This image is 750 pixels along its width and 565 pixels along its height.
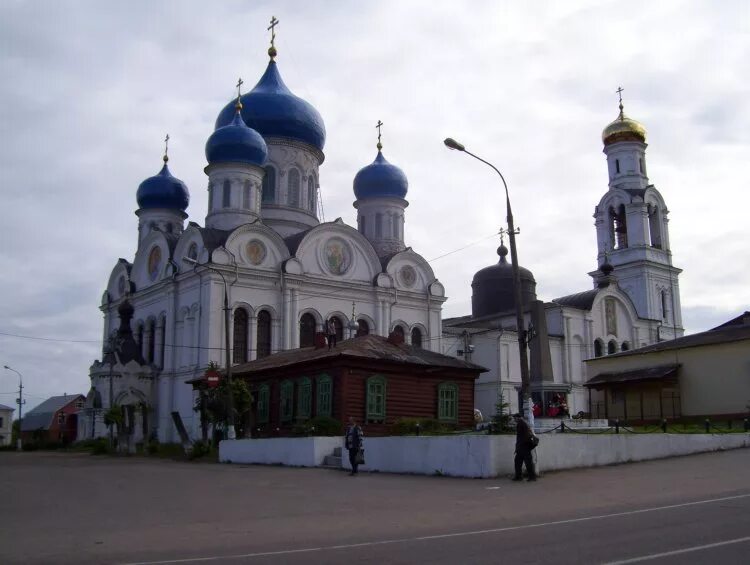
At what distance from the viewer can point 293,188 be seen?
43.9 metres

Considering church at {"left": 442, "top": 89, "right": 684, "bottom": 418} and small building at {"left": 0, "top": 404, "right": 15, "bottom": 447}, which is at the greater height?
church at {"left": 442, "top": 89, "right": 684, "bottom": 418}

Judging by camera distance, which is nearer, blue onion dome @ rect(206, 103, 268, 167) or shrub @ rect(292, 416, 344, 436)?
shrub @ rect(292, 416, 344, 436)

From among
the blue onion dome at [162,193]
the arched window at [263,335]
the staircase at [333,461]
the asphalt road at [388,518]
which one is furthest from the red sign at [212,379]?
the blue onion dome at [162,193]

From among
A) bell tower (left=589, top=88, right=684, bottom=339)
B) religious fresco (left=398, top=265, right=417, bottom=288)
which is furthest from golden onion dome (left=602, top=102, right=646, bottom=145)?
religious fresco (left=398, top=265, right=417, bottom=288)

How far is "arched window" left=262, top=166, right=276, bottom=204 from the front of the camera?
43281 millimetres

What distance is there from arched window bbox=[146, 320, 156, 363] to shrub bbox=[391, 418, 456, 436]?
730 inches

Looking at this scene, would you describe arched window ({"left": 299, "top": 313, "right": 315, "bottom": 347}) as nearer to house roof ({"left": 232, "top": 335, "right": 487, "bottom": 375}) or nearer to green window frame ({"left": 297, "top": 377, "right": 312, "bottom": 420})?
house roof ({"left": 232, "top": 335, "right": 487, "bottom": 375})

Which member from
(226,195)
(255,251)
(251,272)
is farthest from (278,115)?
(251,272)

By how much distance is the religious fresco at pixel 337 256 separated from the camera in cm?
3981

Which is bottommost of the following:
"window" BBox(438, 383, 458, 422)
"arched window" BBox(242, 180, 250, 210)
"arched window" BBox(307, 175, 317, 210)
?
"window" BBox(438, 383, 458, 422)

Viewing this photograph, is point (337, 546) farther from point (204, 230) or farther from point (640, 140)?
point (640, 140)

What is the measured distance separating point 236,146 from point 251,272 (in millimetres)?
6932

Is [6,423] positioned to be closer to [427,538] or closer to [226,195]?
[226,195]

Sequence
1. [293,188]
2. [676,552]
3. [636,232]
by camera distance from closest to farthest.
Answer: [676,552]
[293,188]
[636,232]
